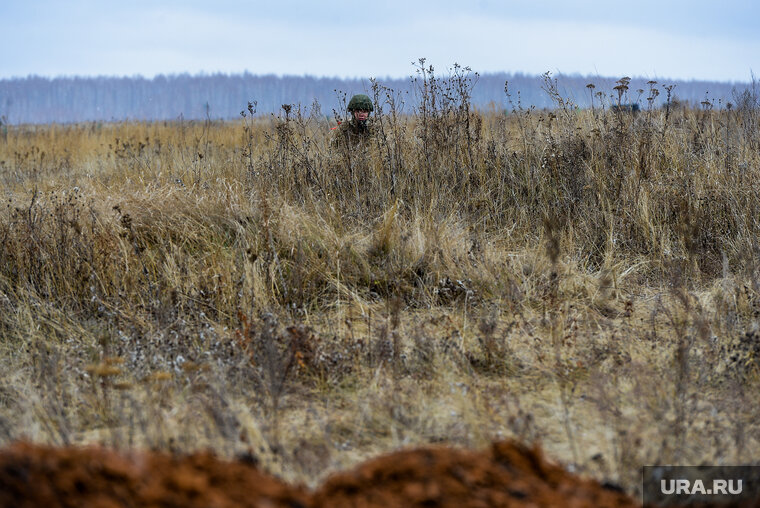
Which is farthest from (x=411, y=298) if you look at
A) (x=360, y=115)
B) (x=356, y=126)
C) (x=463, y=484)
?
(x=360, y=115)

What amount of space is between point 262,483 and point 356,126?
573 cm

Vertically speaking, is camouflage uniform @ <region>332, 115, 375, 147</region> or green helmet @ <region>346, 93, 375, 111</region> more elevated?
green helmet @ <region>346, 93, 375, 111</region>

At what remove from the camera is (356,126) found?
23.5 ft

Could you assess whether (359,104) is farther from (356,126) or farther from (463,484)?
(463,484)

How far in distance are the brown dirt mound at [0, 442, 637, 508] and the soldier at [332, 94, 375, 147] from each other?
4.72 m

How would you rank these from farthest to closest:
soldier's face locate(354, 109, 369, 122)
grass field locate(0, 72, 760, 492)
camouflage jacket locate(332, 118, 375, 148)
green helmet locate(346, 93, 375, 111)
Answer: green helmet locate(346, 93, 375, 111) < soldier's face locate(354, 109, 369, 122) < camouflage jacket locate(332, 118, 375, 148) < grass field locate(0, 72, 760, 492)

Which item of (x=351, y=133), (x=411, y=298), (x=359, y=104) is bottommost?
(x=411, y=298)

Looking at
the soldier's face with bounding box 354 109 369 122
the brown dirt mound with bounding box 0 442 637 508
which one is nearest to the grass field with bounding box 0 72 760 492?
the brown dirt mound with bounding box 0 442 637 508

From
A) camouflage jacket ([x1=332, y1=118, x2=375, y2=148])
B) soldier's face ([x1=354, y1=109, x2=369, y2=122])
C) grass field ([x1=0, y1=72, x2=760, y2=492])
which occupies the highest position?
soldier's face ([x1=354, y1=109, x2=369, y2=122])

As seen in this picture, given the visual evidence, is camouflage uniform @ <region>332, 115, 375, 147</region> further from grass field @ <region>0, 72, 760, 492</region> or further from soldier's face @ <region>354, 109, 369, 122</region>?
grass field @ <region>0, 72, 760, 492</region>

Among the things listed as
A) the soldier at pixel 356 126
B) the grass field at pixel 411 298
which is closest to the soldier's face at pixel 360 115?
the soldier at pixel 356 126

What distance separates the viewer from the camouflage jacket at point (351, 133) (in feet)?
21.9

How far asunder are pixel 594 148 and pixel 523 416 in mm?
4180

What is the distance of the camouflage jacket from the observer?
21.9 feet
